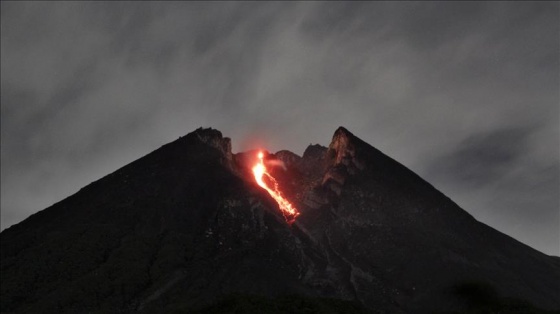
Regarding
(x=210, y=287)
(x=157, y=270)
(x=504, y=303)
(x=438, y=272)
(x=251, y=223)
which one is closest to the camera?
(x=504, y=303)

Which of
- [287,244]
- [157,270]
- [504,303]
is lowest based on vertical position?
[504,303]

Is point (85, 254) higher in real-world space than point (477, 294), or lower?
higher

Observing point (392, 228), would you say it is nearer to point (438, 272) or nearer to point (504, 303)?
point (438, 272)

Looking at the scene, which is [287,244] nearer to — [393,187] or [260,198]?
→ [260,198]

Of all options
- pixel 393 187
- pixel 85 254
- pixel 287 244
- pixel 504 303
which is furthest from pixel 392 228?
pixel 85 254

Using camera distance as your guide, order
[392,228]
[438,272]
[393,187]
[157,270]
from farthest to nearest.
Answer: [393,187] → [392,228] → [438,272] → [157,270]

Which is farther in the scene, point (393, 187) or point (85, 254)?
point (393, 187)

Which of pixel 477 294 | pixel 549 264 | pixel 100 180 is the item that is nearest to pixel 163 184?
pixel 100 180
